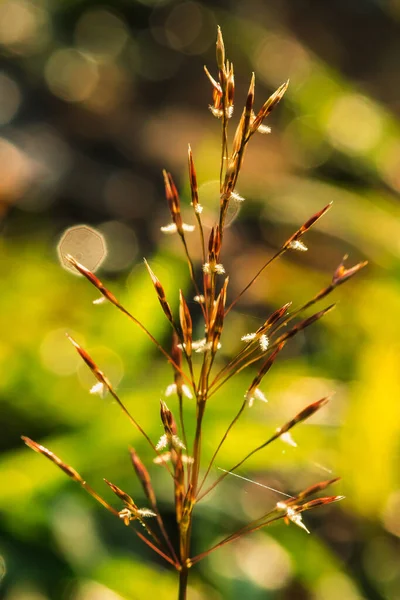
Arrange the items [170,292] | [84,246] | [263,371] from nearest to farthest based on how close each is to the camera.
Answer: [263,371], [170,292], [84,246]

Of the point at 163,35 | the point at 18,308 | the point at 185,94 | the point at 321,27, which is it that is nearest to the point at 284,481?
the point at 18,308

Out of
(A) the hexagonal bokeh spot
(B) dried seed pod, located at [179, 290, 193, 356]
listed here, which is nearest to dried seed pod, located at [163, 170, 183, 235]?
(B) dried seed pod, located at [179, 290, 193, 356]

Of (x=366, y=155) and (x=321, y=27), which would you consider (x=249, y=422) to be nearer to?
(x=366, y=155)

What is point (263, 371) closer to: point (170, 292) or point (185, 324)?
point (185, 324)

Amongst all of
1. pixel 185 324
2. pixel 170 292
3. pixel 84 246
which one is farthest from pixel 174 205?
pixel 84 246

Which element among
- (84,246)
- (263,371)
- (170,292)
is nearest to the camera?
(263,371)

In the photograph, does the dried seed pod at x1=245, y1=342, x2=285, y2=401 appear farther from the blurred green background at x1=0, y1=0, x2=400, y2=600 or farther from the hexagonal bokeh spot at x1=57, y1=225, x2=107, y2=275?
the hexagonal bokeh spot at x1=57, y1=225, x2=107, y2=275
